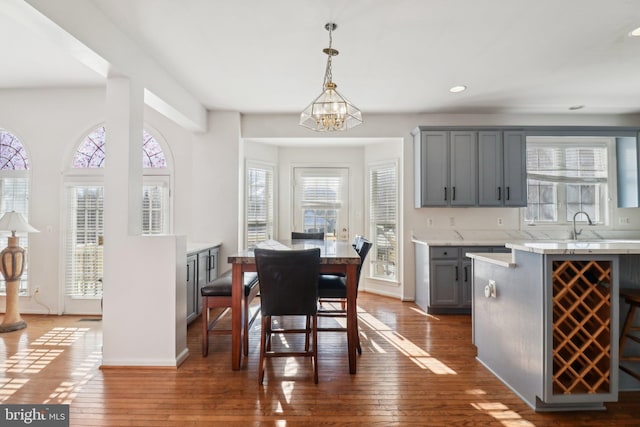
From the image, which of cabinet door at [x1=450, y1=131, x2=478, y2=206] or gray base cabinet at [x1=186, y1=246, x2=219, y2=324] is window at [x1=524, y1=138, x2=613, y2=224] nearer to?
cabinet door at [x1=450, y1=131, x2=478, y2=206]

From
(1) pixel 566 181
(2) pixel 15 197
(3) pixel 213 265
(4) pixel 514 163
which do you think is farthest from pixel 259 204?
(1) pixel 566 181

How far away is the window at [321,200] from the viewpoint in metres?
5.32

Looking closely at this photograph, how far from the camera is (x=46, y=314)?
13.0 feet

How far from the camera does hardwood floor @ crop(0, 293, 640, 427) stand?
6.42 ft

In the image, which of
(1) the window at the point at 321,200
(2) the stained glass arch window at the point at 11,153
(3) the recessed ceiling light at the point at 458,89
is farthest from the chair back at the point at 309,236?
(2) the stained glass arch window at the point at 11,153

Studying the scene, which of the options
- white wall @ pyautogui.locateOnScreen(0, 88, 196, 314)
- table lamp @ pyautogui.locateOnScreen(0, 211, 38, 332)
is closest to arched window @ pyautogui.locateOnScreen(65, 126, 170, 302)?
white wall @ pyautogui.locateOnScreen(0, 88, 196, 314)

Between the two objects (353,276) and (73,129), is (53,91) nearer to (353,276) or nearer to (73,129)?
(73,129)

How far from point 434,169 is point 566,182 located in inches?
79.8

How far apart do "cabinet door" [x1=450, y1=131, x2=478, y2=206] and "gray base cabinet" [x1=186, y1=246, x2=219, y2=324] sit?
323cm

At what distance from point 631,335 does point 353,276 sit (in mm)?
1892

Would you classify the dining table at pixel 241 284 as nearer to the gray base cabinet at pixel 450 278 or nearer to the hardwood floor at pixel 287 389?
the hardwood floor at pixel 287 389

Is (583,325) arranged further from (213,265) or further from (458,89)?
(213,265)

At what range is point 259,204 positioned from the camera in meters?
5.00

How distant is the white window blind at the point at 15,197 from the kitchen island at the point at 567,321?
5.32 metres
